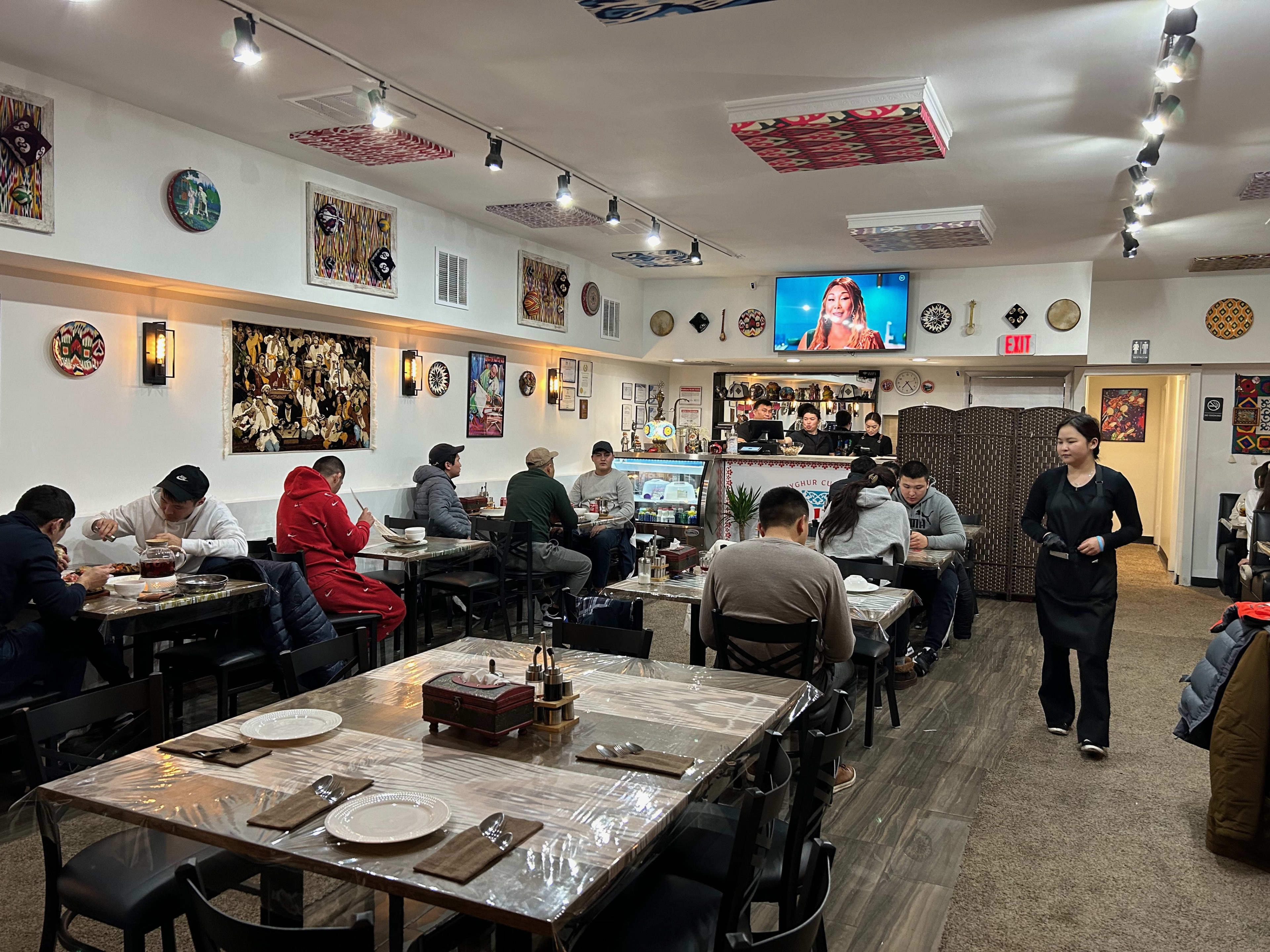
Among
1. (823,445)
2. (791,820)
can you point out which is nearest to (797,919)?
(791,820)

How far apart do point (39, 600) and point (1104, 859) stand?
4307mm

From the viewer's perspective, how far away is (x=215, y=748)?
2.29m

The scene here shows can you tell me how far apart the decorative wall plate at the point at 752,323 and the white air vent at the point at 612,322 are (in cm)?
135

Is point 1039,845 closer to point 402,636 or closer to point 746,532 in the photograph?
point 402,636

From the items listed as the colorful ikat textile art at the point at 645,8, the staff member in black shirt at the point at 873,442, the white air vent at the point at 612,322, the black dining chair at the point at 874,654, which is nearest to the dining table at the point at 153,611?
the black dining chair at the point at 874,654

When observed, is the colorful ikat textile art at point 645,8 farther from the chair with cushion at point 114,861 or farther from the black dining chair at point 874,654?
the chair with cushion at point 114,861

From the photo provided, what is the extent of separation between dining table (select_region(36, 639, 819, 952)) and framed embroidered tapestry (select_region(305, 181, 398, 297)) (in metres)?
4.03

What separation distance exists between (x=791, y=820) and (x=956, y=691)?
3.71 m

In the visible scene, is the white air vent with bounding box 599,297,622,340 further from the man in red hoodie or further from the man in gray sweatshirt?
the man in red hoodie

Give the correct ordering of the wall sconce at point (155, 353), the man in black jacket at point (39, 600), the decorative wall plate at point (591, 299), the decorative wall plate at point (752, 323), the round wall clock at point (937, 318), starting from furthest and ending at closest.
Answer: the decorative wall plate at point (752, 323) → the decorative wall plate at point (591, 299) → the round wall clock at point (937, 318) → the wall sconce at point (155, 353) → the man in black jacket at point (39, 600)

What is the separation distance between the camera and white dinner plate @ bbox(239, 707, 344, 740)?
239cm

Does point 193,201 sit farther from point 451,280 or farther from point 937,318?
point 937,318

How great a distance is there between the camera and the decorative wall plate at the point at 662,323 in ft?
35.2

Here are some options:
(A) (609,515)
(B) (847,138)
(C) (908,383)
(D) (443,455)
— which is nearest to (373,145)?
(D) (443,455)
